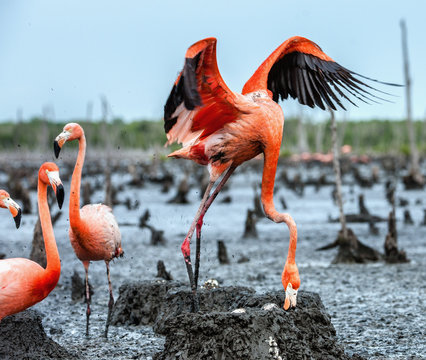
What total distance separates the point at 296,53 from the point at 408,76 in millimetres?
24622

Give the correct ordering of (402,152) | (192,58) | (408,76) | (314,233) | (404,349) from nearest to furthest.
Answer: (192,58) → (404,349) → (314,233) → (408,76) → (402,152)

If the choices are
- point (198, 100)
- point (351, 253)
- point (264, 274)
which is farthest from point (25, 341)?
point (351, 253)

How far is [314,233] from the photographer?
13516 mm

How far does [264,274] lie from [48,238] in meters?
4.82

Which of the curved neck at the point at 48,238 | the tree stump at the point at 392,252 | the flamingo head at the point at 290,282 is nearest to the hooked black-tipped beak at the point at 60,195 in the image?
the curved neck at the point at 48,238

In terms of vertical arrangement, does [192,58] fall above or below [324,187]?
above

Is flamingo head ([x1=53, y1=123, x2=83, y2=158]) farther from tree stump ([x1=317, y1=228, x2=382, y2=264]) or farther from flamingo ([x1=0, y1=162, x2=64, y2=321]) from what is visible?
tree stump ([x1=317, y1=228, x2=382, y2=264])

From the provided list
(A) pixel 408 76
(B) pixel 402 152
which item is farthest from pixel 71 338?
(B) pixel 402 152

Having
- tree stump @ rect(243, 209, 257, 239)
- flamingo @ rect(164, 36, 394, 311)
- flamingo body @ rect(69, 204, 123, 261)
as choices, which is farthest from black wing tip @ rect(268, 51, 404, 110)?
tree stump @ rect(243, 209, 257, 239)

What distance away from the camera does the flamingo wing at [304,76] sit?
576 centimetres

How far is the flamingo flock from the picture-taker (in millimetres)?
4547

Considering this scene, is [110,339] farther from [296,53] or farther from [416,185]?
[416,185]

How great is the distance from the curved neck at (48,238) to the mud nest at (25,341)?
0.56m

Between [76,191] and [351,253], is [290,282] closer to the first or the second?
[76,191]
